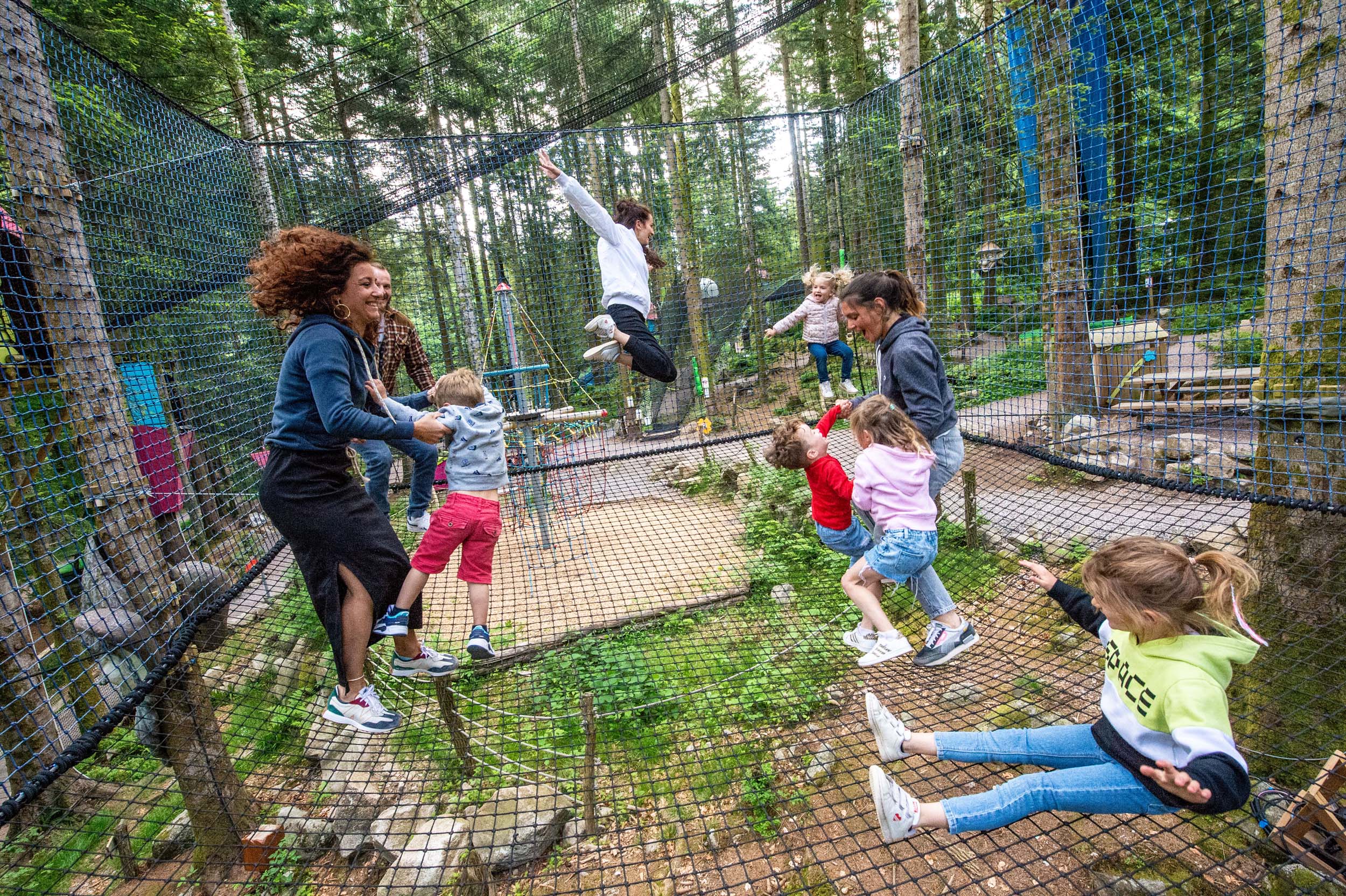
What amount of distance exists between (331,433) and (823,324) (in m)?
3.84

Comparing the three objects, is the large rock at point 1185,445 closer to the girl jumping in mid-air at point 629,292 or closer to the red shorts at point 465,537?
the girl jumping in mid-air at point 629,292

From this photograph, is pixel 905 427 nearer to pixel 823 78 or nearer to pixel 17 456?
pixel 17 456

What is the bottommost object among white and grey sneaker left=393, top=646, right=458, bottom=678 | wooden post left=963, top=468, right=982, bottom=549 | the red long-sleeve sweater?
wooden post left=963, top=468, right=982, bottom=549

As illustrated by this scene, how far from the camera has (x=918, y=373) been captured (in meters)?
2.05

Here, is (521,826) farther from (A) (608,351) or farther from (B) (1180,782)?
(B) (1180,782)

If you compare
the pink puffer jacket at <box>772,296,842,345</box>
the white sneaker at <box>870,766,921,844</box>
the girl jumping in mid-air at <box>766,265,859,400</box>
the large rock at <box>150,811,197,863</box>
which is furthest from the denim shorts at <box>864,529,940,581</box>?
the large rock at <box>150,811,197,863</box>

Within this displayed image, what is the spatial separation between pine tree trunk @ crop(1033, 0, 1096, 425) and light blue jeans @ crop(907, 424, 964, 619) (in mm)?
1257

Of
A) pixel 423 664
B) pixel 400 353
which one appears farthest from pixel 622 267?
pixel 423 664

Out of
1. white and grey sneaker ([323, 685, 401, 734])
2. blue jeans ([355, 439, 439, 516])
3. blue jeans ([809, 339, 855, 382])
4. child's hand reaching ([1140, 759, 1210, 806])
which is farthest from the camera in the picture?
blue jeans ([809, 339, 855, 382])

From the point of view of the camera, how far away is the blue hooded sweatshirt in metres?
1.51

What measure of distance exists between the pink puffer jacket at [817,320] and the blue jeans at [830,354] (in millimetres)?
35

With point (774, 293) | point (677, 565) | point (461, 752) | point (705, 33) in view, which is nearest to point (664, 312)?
point (774, 293)

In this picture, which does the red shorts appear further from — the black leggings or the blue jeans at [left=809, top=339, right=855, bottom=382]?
the blue jeans at [left=809, top=339, right=855, bottom=382]

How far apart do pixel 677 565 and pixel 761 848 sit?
6.87 ft
